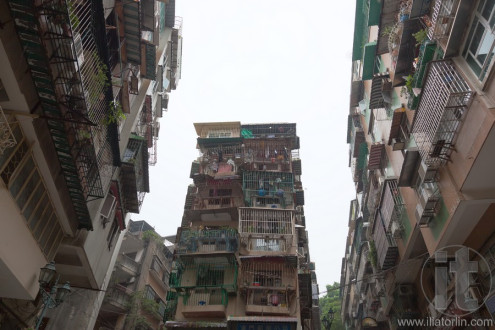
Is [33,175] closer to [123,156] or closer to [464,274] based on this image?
[123,156]

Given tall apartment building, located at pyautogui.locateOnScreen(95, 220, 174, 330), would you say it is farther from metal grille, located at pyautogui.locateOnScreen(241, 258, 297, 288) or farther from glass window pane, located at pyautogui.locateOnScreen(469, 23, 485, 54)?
glass window pane, located at pyautogui.locateOnScreen(469, 23, 485, 54)

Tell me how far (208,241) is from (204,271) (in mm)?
1905

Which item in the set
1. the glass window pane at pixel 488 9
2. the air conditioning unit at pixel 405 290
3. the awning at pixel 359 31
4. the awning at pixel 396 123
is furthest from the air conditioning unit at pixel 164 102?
the glass window pane at pixel 488 9

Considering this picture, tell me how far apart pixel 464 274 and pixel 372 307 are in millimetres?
11093

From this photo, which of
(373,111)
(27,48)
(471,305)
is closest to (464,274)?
(471,305)

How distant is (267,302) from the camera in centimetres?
2030

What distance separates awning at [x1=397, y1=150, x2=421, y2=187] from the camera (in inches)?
555

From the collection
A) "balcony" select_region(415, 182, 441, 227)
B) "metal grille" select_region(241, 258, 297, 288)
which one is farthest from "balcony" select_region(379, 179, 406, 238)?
"metal grille" select_region(241, 258, 297, 288)

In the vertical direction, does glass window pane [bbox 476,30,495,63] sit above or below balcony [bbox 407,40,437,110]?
below

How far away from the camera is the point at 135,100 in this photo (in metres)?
20.1

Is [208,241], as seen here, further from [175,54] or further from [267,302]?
[175,54]

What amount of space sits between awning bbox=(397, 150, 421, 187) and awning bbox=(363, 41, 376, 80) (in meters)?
8.96

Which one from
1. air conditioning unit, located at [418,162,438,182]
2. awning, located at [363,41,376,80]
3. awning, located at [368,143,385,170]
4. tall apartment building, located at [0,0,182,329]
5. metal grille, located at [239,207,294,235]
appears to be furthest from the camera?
metal grille, located at [239,207,294,235]

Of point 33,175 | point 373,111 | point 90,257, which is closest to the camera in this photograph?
point 33,175
